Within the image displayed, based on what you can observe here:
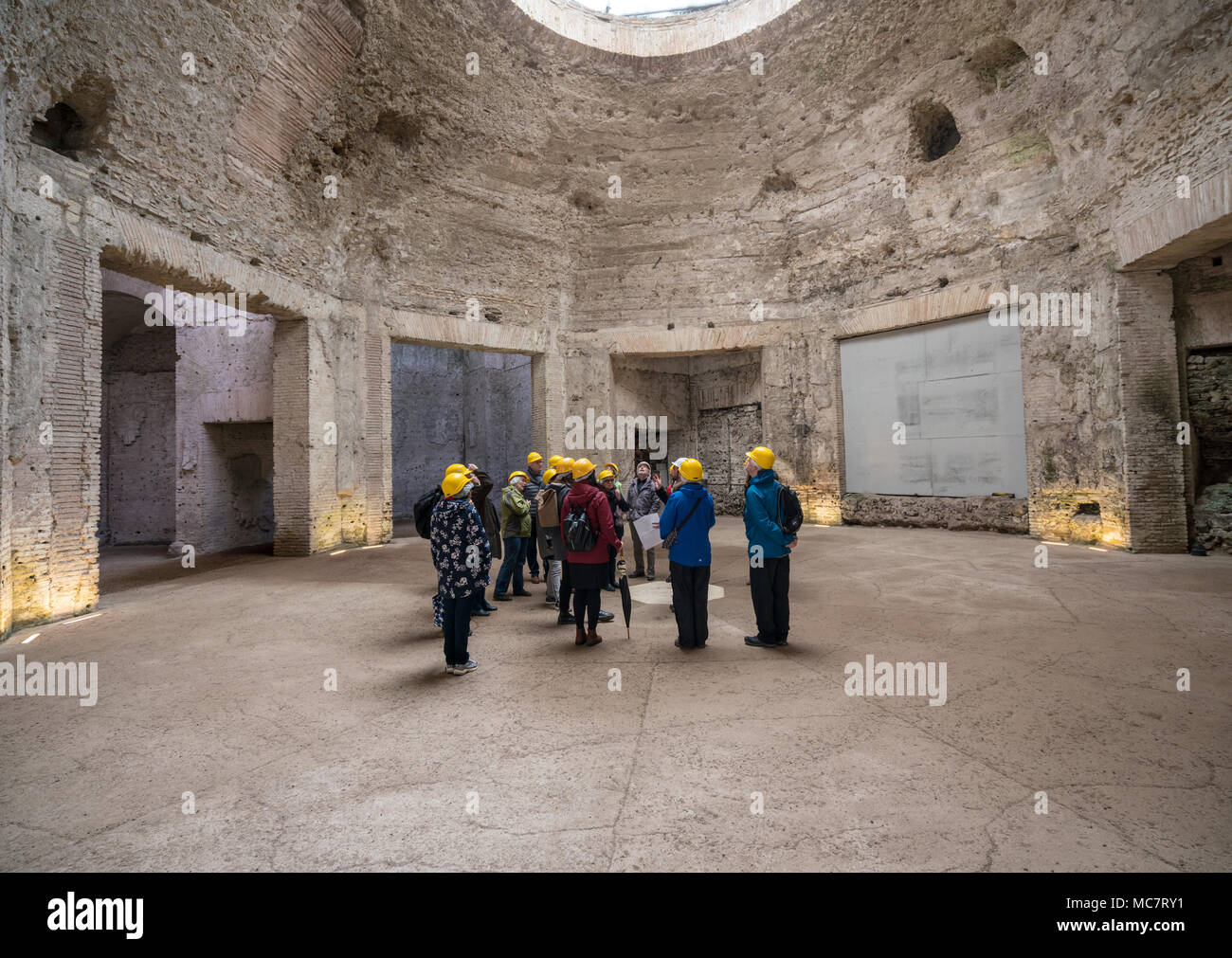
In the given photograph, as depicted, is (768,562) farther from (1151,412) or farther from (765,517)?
(1151,412)

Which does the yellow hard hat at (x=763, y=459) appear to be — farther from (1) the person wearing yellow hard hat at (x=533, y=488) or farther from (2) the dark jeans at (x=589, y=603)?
(1) the person wearing yellow hard hat at (x=533, y=488)

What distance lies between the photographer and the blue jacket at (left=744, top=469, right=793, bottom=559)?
4805 millimetres

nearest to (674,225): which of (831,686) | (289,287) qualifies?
(289,287)

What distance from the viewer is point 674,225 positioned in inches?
567

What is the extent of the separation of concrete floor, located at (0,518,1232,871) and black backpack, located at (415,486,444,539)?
105 centimetres

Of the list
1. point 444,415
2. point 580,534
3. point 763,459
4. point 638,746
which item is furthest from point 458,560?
point 444,415

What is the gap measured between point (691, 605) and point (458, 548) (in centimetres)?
190

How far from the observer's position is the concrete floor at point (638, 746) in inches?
91.0

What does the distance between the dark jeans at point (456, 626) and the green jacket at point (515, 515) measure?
2054 mm

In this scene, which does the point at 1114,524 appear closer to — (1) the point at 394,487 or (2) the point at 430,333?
(2) the point at 430,333

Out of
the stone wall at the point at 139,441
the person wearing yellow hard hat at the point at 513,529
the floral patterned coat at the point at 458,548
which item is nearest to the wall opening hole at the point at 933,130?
the person wearing yellow hard hat at the point at 513,529

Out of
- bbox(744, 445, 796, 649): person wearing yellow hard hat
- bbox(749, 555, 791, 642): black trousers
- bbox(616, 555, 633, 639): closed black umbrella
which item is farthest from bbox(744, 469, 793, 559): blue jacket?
bbox(616, 555, 633, 639): closed black umbrella

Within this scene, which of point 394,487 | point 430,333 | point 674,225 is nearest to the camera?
point 430,333

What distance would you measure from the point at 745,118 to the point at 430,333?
27.3 ft
